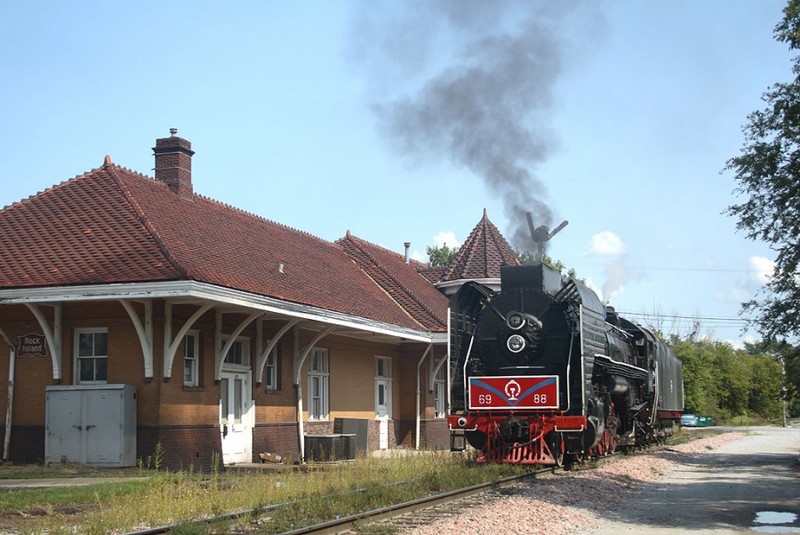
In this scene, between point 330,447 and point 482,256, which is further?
point 482,256

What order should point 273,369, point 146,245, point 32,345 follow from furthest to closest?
point 273,369, point 32,345, point 146,245

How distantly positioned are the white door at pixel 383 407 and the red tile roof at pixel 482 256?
19.9 ft

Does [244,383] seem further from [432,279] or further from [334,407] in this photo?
[432,279]

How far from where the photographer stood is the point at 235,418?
63.3ft

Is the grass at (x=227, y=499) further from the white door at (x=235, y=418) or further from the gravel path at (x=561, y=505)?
the white door at (x=235, y=418)

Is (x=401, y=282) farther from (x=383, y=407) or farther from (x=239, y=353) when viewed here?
(x=239, y=353)

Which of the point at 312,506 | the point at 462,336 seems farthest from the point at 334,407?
the point at 312,506

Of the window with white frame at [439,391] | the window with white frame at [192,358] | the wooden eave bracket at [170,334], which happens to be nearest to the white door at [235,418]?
the window with white frame at [192,358]

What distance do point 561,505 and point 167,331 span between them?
8.05 meters

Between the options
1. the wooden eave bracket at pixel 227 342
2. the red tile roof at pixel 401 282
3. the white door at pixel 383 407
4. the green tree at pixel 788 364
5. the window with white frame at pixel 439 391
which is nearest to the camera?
the wooden eave bracket at pixel 227 342

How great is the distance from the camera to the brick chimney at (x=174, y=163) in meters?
21.7

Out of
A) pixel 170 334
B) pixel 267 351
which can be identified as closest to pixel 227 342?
pixel 267 351

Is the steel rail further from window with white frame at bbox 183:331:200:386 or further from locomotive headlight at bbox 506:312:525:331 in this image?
window with white frame at bbox 183:331:200:386

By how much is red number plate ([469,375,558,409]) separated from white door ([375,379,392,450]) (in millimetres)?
10505
